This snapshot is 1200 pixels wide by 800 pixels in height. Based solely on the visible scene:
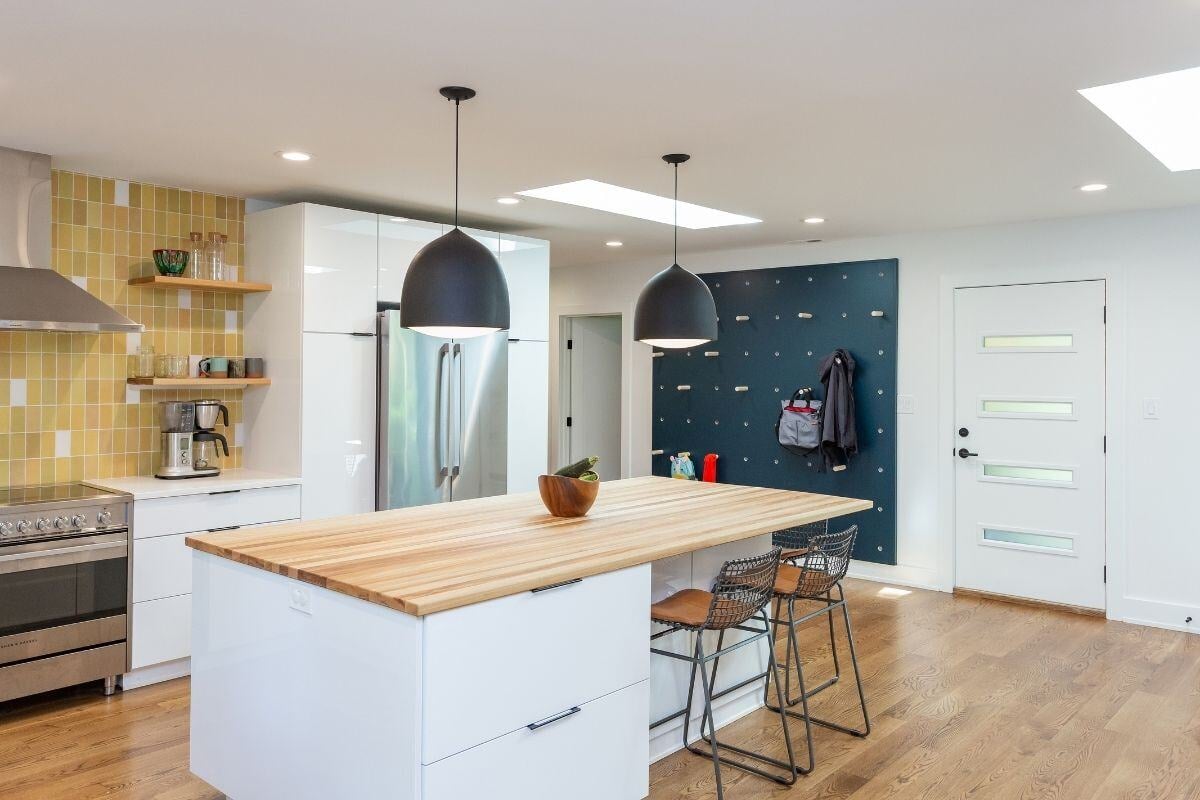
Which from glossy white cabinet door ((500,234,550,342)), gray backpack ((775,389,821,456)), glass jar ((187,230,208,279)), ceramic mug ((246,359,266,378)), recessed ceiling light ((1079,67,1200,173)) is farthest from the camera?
gray backpack ((775,389,821,456))

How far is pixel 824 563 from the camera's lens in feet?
10.8

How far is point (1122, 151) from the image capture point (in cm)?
365

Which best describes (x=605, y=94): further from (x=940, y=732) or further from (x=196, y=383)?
(x=940, y=732)

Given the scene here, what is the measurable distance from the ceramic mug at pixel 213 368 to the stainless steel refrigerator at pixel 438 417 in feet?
2.53

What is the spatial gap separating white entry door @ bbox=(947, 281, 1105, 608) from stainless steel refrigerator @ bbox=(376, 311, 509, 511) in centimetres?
293

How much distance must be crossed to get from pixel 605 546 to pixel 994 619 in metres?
3.36

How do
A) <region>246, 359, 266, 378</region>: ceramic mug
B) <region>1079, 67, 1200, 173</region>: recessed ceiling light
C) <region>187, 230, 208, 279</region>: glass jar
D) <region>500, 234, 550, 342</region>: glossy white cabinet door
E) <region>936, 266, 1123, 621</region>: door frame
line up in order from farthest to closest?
<region>500, 234, 550, 342</region>: glossy white cabinet door, <region>936, 266, 1123, 621</region>: door frame, <region>246, 359, 266, 378</region>: ceramic mug, <region>187, 230, 208, 279</region>: glass jar, <region>1079, 67, 1200, 173</region>: recessed ceiling light

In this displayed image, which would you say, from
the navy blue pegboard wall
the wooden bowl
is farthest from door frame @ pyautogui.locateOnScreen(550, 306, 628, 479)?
the wooden bowl

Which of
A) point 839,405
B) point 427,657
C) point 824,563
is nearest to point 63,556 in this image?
point 427,657

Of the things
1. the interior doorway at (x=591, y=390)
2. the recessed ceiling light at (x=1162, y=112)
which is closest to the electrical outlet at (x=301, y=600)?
the recessed ceiling light at (x=1162, y=112)

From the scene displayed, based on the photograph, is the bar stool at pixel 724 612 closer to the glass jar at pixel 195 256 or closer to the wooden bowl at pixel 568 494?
the wooden bowl at pixel 568 494

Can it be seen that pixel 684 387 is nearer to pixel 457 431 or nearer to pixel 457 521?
pixel 457 431

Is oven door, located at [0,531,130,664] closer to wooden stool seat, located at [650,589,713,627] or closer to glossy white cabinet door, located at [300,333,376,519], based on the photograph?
glossy white cabinet door, located at [300,333,376,519]

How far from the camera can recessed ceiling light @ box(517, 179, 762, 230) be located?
4.70 m
